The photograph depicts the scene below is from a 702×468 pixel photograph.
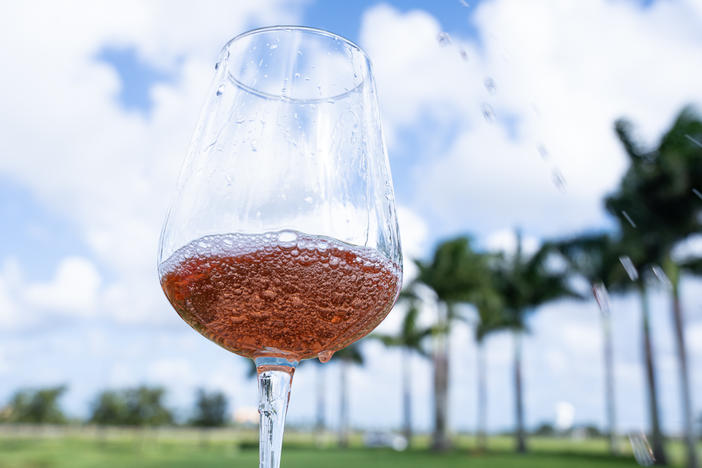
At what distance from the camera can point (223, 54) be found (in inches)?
44.0

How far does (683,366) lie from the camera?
24234mm

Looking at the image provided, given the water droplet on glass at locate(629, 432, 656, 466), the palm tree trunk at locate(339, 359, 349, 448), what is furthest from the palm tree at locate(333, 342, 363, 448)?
the water droplet on glass at locate(629, 432, 656, 466)

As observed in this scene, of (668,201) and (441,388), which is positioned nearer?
(668,201)

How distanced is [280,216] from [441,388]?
35.6 m

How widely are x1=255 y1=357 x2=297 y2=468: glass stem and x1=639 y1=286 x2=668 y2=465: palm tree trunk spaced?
29442mm

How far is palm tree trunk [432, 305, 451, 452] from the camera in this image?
34.3m

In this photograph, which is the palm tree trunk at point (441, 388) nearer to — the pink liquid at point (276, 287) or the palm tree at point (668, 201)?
the palm tree at point (668, 201)

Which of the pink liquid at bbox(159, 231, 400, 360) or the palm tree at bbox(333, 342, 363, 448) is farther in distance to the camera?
the palm tree at bbox(333, 342, 363, 448)

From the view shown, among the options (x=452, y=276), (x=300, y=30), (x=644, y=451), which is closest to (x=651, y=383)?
(x=452, y=276)

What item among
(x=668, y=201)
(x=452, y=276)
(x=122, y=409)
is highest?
(x=668, y=201)

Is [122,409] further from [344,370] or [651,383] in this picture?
[651,383]

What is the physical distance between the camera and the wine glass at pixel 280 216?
953 mm

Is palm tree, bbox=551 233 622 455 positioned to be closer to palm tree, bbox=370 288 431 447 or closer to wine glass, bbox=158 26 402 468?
palm tree, bbox=370 288 431 447

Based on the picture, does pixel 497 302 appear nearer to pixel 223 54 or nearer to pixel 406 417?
pixel 406 417
